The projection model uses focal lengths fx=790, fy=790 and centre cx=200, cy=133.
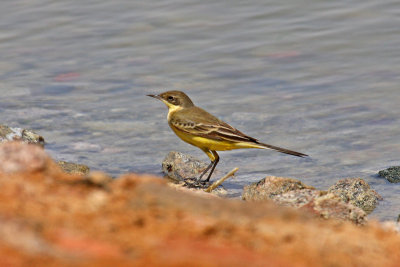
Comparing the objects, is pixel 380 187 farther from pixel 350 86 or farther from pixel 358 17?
pixel 358 17

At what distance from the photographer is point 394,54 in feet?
49.6

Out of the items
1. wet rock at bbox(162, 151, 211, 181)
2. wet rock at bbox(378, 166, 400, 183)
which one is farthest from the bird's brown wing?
wet rock at bbox(378, 166, 400, 183)

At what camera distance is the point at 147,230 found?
446 cm

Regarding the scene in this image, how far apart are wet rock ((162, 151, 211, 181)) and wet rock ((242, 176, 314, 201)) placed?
184 cm

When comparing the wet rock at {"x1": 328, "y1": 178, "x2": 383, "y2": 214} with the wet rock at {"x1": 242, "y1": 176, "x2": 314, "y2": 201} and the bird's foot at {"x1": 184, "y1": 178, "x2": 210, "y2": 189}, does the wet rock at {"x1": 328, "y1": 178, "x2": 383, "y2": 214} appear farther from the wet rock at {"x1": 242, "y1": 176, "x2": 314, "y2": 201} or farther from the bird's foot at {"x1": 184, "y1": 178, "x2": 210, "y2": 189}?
the bird's foot at {"x1": 184, "y1": 178, "x2": 210, "y2": 189}

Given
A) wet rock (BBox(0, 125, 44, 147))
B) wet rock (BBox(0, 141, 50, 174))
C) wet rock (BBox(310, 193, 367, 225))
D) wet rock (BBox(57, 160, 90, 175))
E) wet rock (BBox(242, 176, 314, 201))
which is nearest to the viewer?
wet rock (BBox(0, 141, 50, 174))

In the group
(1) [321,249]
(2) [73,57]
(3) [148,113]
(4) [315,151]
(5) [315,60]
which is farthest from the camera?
(2) [73,57]

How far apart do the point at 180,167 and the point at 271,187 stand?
2.18 m

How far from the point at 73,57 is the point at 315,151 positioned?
270 inches

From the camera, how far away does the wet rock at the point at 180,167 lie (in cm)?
1006

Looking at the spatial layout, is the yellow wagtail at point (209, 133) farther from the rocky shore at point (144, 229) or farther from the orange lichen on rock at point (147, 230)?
the orange lichen on rock at point (147, 230)

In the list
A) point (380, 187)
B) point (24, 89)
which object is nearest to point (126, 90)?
point (24, 89)

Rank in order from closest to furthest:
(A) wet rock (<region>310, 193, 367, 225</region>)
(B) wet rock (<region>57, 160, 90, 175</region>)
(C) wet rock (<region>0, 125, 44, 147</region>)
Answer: (A) wet rock (<region>310, 193, 367, 225</region>) < (B) wet rock (<region>57, 160, 90, 175</region>) < (C) wet rock (<region>0, 125, 44, 147</region>)

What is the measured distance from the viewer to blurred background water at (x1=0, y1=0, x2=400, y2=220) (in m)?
11.2
